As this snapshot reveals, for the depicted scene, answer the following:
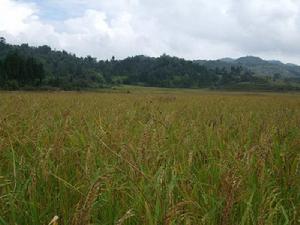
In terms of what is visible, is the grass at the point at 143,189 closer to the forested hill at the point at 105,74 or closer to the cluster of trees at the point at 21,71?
the forested hill at the point at 105,74

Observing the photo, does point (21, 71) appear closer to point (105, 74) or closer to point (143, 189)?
point (105, 74)

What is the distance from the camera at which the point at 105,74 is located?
145 m

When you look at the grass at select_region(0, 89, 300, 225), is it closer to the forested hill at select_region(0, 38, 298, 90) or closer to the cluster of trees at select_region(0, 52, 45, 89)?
the forested hill at select_region(0, 38, 298, 90)

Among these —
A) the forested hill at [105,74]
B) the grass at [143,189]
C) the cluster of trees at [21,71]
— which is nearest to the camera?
the grass at [143,189]

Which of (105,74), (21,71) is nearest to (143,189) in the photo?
(21,71)

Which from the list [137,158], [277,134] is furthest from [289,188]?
[277,134]

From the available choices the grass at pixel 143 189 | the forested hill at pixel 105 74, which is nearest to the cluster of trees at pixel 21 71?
the forested hill at pixel 105 74

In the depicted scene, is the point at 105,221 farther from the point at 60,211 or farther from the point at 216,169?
the point at 216,169

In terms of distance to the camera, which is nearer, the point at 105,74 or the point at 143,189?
the point at 143,189

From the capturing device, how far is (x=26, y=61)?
75.6 meters

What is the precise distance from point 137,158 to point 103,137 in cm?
105

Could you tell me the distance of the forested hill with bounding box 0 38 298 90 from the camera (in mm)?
73562

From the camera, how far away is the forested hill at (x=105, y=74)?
73562mm

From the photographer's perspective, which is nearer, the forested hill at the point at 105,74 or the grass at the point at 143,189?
the grass at the point at 143,189
